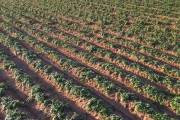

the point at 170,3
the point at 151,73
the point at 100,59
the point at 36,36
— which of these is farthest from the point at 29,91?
the point at 170,3

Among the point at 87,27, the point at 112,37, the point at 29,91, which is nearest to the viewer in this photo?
the point at 29,91

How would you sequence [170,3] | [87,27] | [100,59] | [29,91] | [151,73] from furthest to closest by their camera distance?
[170,3]
[87,27]
[100,59]
[151,73]
[29,91]

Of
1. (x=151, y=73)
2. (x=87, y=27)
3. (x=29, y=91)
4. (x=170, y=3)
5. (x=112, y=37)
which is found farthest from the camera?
(x=170, y=3)

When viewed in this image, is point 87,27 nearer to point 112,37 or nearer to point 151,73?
point 112,37

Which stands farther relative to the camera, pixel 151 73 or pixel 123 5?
pixel 123 5

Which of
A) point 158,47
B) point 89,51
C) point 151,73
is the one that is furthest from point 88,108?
point 158,47

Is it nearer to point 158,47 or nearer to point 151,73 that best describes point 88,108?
point 151,73
